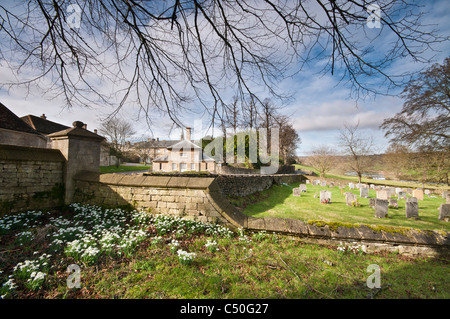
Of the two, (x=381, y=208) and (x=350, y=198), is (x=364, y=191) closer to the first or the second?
(x=350, y=198)

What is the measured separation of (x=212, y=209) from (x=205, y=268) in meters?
1.84

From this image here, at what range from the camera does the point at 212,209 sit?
4695mm

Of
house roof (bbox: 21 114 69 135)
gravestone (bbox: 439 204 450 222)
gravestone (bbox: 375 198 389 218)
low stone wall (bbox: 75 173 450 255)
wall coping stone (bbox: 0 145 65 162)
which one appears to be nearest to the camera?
low stone wall (bbox: 75 173 450 255)

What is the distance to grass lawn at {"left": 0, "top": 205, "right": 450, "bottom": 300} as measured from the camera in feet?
7.82

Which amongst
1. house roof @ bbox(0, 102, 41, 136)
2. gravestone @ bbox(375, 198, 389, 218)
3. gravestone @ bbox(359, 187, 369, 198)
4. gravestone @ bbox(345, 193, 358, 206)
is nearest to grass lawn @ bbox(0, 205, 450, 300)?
gravestone @ bbox(375, 198, 389, 218)

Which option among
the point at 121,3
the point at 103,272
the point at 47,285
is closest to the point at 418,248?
the point at 103,272

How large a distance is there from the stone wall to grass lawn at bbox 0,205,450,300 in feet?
4.94

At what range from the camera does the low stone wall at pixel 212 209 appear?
3.66 metres

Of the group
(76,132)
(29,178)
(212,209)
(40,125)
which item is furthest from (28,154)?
(40,125)

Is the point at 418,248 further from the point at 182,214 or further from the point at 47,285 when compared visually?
the point at 47,285

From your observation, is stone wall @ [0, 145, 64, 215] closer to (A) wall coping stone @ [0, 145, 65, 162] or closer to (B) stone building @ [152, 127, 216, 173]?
(A) wall coping stone @ [0, 145, 65, 162]

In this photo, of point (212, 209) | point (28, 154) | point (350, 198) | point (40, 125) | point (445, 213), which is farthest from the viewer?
point (40, 125)
